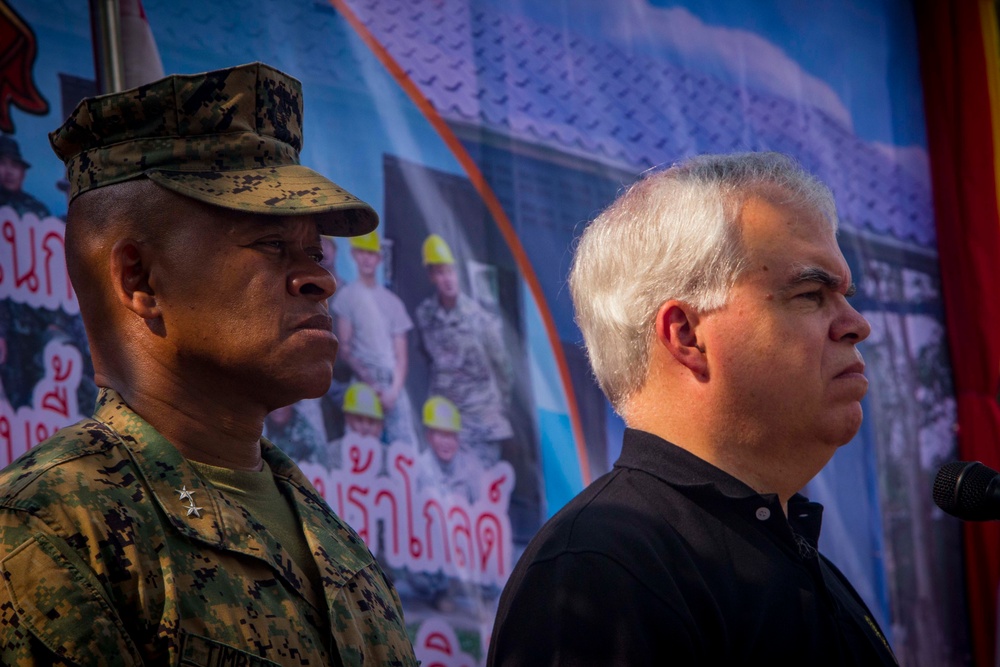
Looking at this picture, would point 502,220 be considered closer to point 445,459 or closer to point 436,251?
point 436,251

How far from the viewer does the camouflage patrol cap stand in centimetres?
182

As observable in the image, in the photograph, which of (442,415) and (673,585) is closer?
(673,585)

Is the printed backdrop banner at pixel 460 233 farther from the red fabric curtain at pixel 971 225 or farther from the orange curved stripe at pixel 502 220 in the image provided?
the red fabric curtain at pixel 971 225

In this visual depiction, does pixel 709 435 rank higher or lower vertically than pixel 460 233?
lower

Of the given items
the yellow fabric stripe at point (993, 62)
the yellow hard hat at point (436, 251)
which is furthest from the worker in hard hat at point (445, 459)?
the yellow fabric stripe at point (993, 62)

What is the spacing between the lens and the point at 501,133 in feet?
13.6

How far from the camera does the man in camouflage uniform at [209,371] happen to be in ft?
5.25

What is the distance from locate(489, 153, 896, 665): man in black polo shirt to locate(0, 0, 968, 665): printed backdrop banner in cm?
140

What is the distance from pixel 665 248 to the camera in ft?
7.04

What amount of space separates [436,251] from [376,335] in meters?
0.40

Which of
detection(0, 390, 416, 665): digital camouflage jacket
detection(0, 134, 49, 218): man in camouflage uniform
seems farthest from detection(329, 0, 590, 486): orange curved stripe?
detection(0, 390, 416, 665): digital camouflage jacket

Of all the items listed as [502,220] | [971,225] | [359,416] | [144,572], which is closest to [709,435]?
[144,572]

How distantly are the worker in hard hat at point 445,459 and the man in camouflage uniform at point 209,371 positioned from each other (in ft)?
5.50

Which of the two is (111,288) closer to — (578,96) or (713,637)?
(713,637)
